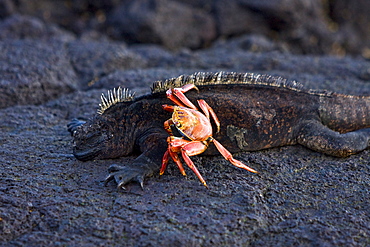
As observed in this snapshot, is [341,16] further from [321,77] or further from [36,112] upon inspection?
[36,112]

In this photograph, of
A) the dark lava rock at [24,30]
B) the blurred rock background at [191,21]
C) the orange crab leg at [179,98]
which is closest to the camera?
the orange crab leg at [179,98]

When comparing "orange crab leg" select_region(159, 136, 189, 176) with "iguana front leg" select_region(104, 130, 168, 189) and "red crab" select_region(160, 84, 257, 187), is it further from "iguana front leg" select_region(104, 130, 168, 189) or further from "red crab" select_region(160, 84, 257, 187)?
"iguana front leg" select_region(104, 130, 168, 189)

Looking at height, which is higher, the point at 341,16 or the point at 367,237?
the point at 341,16

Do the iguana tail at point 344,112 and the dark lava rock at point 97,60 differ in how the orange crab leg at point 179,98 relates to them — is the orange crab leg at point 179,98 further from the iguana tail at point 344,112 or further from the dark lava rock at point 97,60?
the dark lava rock at point 97,60

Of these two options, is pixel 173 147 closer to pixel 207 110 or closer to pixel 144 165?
pixel 144 165

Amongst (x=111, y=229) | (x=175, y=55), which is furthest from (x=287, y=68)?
(x=111, y=229)

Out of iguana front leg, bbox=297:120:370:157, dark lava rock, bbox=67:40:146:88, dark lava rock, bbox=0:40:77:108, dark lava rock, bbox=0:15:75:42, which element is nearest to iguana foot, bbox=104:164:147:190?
iguana front leg, bbox=297:120:370:157

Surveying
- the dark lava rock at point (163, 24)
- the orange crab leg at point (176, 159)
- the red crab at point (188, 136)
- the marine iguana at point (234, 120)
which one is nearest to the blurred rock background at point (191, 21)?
the dark lava rock at point (163, 24)
